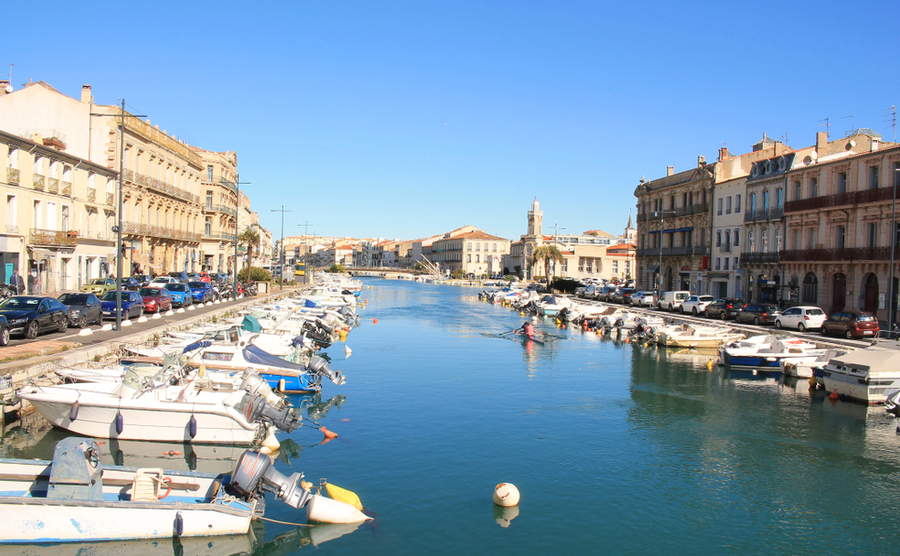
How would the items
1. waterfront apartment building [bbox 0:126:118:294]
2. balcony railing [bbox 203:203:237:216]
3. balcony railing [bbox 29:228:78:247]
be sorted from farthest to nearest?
1. balcony railing [bbox 203:203:237:216]
2. balcony railing [bbox 29:228:78:247]
3. waterfront apartment building [bbox 0:126:118:294]

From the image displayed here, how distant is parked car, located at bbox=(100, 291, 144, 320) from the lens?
31.0 m

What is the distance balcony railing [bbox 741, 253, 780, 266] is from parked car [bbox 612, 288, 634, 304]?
1363cm

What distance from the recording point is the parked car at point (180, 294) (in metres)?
40.7

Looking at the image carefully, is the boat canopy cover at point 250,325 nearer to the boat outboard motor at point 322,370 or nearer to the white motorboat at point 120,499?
the boat outboard motor at point 322,370

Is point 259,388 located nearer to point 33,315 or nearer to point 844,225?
point 33,315

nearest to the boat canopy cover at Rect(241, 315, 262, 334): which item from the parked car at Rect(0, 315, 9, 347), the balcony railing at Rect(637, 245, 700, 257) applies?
the parked car at Rect(0, 315, 9, 347)

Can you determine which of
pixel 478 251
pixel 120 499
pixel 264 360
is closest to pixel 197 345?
pixel 264 360

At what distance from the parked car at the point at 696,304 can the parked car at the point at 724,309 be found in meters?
0.88

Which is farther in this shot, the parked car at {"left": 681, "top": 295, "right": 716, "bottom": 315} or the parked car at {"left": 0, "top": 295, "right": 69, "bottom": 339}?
the parked car at {"left": 681, "top": 295, "right": 716, "bottom": 315}

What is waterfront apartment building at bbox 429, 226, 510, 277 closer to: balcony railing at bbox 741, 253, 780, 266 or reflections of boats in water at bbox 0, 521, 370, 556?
balcony railing at bbox 741, 253, 780, 266

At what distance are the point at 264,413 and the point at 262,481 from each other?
17.3 ft

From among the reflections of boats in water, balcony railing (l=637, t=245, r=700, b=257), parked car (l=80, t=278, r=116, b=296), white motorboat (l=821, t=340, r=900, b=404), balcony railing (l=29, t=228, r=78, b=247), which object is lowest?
the reflections of boats in water

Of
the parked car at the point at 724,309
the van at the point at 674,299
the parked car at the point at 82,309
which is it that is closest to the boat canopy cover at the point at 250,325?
the parked car at the point at 82,309

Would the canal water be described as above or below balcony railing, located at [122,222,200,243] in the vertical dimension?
below
